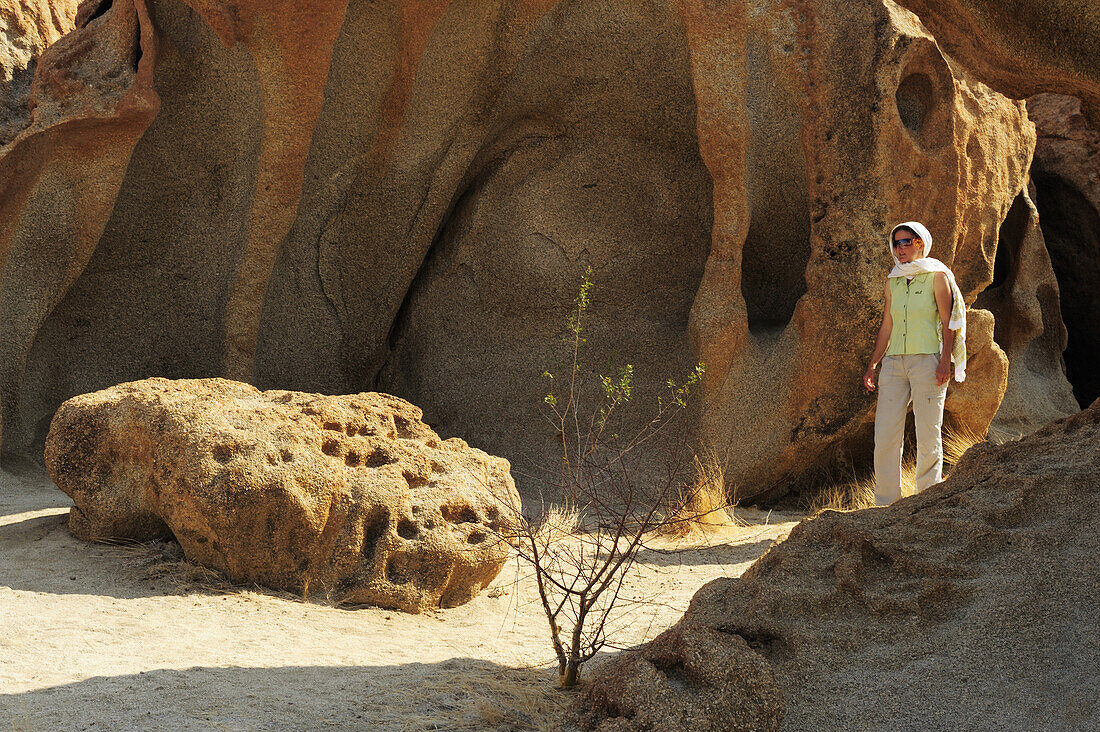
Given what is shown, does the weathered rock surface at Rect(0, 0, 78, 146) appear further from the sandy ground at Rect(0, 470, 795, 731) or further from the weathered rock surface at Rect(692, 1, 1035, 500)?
the weathered rock surface at Rect(692, 1, 1035, 500)

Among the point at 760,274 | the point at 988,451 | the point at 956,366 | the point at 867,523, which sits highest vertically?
the point at 760,274

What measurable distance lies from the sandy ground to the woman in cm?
109

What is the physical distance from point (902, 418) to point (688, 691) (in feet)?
9.55

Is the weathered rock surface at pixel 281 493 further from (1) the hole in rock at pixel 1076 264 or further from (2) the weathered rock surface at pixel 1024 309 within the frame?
(1) the hole in rock at pixel 1076 264

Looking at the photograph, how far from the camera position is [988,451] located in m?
3.06

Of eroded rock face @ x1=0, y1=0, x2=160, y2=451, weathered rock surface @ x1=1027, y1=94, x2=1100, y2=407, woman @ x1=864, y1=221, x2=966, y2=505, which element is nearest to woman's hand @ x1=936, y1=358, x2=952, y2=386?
woman @ x1=864, y1=221, x2=966, y2=505

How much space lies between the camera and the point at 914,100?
6410mm

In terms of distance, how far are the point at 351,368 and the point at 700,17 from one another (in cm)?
342

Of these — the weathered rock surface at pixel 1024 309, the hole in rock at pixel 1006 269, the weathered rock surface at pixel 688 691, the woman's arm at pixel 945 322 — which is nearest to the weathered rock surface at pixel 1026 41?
the woman's arm at pixel 945 322

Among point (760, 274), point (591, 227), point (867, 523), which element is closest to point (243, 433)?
point (867, 523)

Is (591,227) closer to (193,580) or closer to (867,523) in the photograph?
(193,580)

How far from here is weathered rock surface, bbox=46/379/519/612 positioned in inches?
149

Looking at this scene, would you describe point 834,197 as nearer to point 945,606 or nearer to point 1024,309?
point 1024,309

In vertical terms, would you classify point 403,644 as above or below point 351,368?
below
